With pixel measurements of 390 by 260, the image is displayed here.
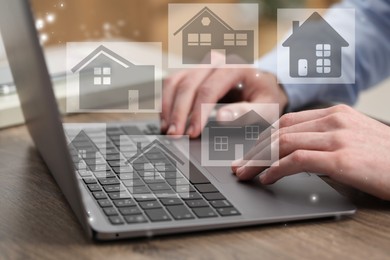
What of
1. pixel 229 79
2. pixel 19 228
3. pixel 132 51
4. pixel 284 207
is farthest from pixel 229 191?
pixel 132 51

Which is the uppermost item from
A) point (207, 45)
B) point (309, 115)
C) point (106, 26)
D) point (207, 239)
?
point (106, 26)

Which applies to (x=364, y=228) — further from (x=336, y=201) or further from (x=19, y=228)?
(x=19, y=228)

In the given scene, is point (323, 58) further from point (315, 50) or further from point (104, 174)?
point (104, 174)

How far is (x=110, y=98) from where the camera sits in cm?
104

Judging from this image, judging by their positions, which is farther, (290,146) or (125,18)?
(125,18)

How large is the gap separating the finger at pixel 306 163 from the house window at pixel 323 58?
463mm

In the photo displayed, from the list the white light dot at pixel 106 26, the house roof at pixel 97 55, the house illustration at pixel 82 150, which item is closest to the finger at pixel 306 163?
the house illustration at pixel 82 150

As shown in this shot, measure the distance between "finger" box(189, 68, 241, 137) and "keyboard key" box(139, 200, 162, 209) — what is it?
254 millimetres

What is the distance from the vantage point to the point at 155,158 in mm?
782

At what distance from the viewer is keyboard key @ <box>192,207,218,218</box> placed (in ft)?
2.02

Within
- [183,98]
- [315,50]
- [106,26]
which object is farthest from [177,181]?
[106,26]

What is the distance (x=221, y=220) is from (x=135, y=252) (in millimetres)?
89

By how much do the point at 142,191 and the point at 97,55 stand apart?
0.50m

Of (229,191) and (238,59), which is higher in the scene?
(238,59)
